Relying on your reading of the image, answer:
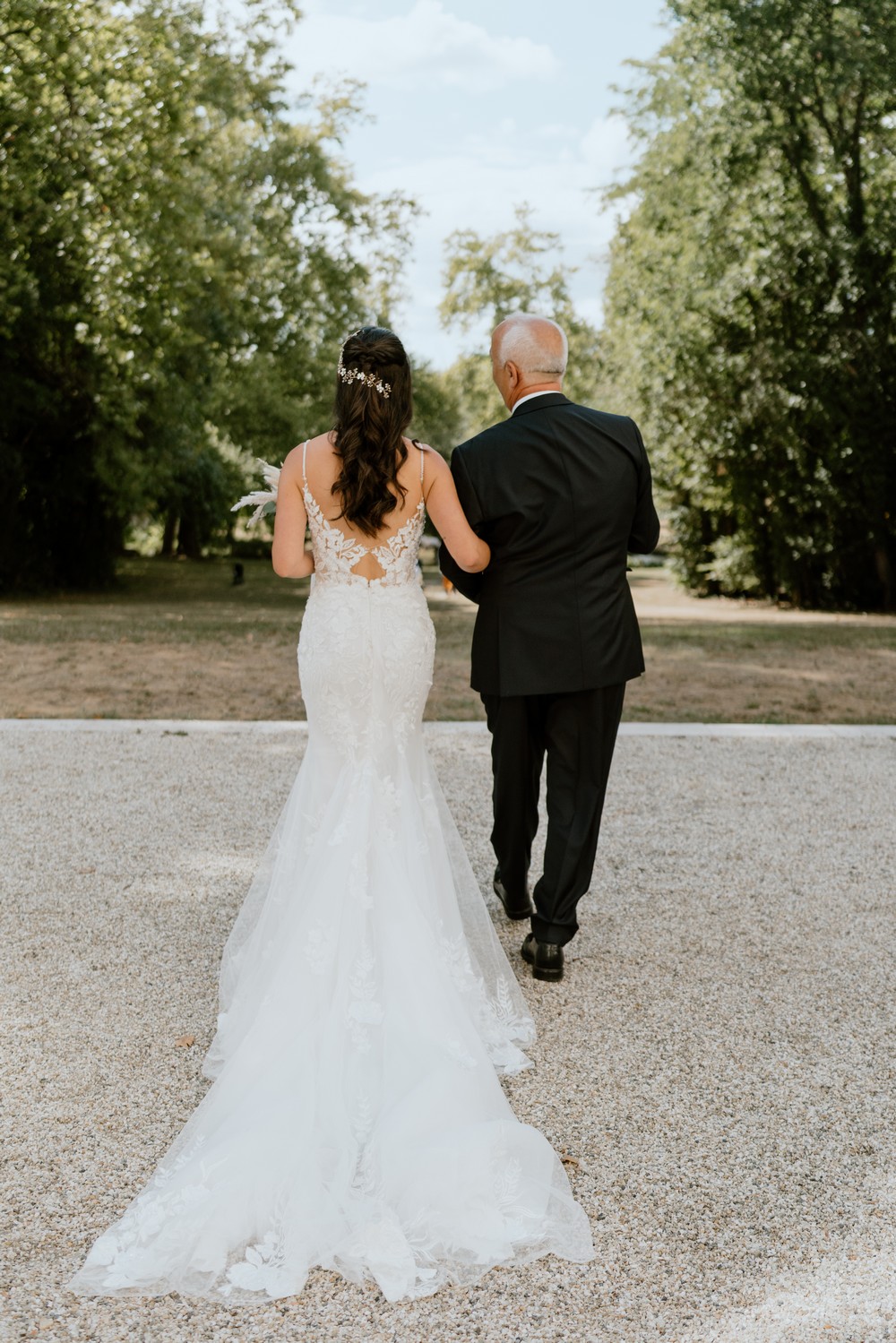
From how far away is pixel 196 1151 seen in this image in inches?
106

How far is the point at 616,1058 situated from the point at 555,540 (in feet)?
5.26

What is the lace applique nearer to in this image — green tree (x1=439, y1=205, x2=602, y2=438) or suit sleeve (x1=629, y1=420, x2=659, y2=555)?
suit sleeve (x1=629, y1=420, x2=659, y2=555)

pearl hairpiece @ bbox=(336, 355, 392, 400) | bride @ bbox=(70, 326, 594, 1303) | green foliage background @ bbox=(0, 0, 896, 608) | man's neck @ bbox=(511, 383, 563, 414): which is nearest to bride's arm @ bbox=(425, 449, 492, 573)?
bride @ bbox=(70, 326, 594, 1303)

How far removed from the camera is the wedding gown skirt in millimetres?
2471

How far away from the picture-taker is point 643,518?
3.99 metres

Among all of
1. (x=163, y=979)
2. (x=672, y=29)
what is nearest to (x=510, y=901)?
(x=163, y=979)

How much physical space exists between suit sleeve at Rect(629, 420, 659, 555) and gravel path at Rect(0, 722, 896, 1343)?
151cm

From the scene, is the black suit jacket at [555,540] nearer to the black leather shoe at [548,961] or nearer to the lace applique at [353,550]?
the lace applique at [353,550]

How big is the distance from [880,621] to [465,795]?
1385 cm

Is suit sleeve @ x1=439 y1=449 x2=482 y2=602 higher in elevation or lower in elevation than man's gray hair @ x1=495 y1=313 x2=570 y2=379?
lower

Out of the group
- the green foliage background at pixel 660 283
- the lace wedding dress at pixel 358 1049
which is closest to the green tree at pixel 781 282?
the green foliage background at pixel 660 283

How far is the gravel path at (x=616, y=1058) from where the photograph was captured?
2.35 m

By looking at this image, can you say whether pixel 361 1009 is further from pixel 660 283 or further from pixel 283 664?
pixel 660 283

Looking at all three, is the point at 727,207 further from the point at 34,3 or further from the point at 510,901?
the point at 510,901
